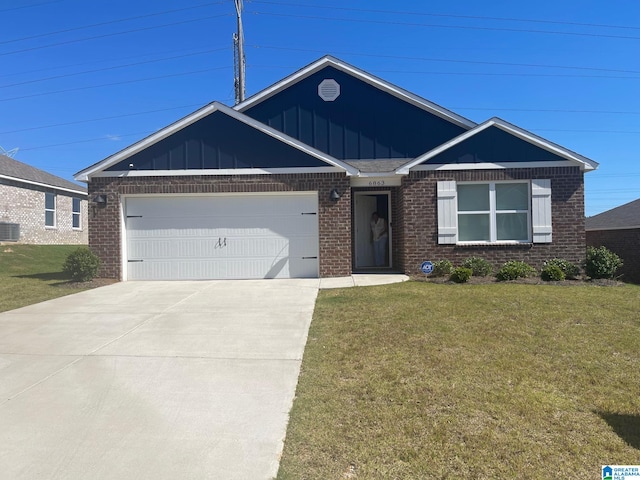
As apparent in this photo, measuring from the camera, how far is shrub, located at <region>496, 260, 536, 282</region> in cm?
1074

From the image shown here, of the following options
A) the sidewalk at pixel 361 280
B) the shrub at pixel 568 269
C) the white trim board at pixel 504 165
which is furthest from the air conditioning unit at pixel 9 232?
the shrub at pixel 568 269

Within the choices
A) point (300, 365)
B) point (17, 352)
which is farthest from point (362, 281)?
point (17, 352)

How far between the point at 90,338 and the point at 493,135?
33.3 feet

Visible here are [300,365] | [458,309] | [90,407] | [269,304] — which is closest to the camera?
[90,407]

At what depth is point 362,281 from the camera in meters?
11.1

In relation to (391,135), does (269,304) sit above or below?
below

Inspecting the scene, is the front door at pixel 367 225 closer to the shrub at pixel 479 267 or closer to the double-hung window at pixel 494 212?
the double-hung window at pixel 494 212

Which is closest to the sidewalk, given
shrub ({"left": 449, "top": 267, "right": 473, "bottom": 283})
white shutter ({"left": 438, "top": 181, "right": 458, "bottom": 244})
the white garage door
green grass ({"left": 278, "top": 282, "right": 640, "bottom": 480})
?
the white garage door

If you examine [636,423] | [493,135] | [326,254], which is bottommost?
[636,423]

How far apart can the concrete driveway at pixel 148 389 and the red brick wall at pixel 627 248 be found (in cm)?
1097

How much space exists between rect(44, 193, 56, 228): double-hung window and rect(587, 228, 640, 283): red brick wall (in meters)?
24.9

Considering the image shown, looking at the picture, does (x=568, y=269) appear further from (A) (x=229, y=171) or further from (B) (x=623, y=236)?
(A) (x=229, y=171)

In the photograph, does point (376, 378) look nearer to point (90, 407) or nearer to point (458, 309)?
point (90, 407)

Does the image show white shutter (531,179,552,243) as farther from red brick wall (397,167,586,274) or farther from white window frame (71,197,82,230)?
white window frame (71,197,82,230)
